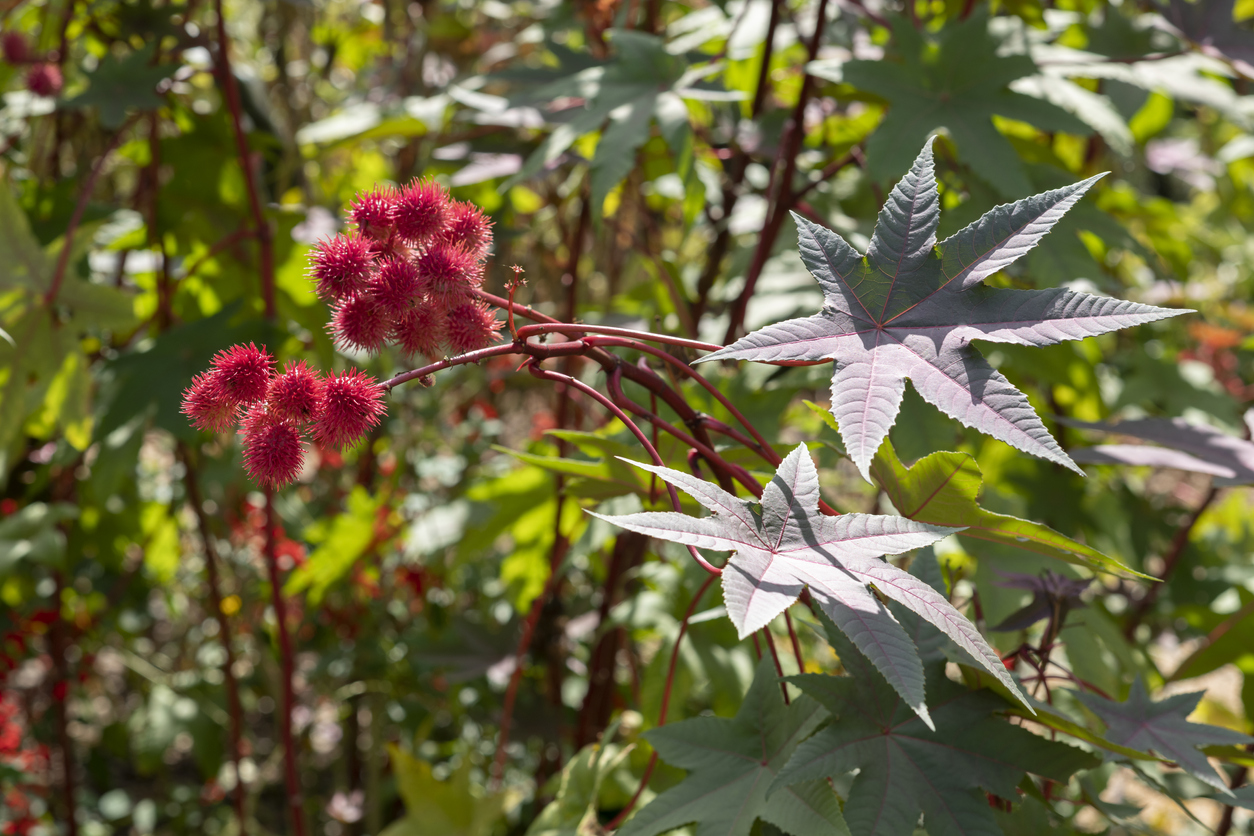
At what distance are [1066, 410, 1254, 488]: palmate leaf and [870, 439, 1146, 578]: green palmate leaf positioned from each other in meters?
0.29

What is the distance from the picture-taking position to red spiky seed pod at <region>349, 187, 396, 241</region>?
564 mm

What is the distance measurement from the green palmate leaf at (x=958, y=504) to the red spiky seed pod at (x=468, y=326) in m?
0.28

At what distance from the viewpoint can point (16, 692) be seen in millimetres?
1938

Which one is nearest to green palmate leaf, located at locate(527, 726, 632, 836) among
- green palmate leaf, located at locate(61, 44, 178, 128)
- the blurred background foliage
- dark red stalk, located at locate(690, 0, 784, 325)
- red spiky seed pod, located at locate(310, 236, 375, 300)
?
the blurred background foliage

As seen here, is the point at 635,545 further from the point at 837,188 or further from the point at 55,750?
the point at 55,750

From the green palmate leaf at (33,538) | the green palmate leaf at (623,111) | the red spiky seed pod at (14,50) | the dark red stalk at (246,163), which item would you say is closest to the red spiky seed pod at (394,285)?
the green palmate leaf at (623,111)

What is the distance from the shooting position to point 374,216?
1.85 feet

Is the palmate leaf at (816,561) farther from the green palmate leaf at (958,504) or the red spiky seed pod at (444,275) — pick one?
the red spiky seed pod at (444,275)

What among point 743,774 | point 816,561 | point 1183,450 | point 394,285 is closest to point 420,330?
point 394,285

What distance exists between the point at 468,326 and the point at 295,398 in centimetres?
12

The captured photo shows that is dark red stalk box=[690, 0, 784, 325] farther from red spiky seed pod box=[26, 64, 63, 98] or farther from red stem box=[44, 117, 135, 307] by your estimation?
red spiky seed pod box=[26, 64, 63, 98]

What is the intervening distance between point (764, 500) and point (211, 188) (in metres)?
1.25

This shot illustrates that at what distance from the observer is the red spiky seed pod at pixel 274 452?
504 mm

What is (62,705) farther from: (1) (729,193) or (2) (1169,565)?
(2) (1169,565)
